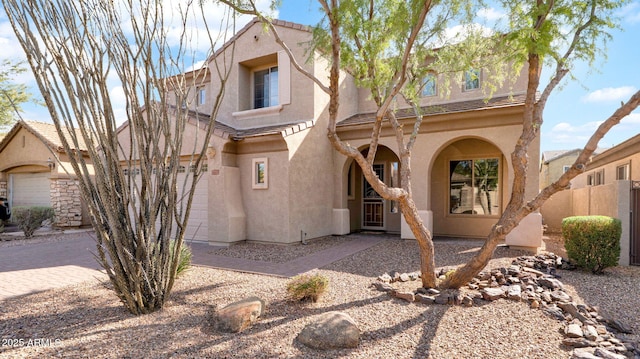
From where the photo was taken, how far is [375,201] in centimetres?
1452

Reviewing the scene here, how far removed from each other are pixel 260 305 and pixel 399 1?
5.66 meters

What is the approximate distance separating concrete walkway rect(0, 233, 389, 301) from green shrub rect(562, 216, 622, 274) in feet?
17.5

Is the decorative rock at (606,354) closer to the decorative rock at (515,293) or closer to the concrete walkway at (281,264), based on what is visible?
the decorative rock at (515,293)

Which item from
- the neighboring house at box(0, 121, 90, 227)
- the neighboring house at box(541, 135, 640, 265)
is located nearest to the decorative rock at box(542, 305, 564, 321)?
the neighboring house at box(541, 135, 640, 265)

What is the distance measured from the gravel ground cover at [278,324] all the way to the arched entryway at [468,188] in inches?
209

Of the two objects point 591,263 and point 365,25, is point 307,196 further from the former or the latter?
point 591,263

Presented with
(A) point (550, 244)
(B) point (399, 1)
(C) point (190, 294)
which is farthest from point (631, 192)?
(C) point (190, 294)

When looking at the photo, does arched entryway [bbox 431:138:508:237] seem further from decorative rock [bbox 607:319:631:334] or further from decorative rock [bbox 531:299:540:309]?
decorative rock [bbox 607:319:631:334]

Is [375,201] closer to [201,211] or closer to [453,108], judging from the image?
[453,108]

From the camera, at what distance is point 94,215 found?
4676 millimetres

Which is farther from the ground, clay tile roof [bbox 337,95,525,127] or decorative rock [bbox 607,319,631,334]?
clay tile roof [bbox 337,95,525,127]

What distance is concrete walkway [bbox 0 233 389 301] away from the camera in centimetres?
703

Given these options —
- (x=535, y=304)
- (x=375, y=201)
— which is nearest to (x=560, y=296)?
(x=535, y=304)

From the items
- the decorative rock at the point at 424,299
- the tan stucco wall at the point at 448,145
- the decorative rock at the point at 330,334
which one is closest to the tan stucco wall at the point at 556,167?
the tan stucco wall at the point at 448,145
